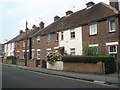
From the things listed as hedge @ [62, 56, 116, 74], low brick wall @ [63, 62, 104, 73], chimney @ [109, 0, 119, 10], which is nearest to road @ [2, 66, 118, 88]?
low brick wall @ [63, 62, 104, 73]

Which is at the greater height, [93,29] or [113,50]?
[93,29]

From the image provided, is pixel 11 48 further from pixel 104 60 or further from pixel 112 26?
pixel 104 60

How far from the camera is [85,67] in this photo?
18.7m

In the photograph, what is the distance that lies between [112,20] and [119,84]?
1025cm

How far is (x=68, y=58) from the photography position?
840 inches

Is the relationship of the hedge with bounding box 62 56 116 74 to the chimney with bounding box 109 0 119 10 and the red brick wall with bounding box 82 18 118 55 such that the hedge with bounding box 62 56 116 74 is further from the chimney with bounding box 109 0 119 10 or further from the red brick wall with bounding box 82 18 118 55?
the chimney with bounding box 109 0 119 10

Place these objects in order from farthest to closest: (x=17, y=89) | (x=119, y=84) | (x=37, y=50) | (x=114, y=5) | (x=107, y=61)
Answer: (x=37, y=50), (x=114, y=5), (x=107, y=61), (x=119, y=84), (x=17, y=89)

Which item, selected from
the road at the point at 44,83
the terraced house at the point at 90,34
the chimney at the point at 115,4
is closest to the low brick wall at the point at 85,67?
the terraced house at the point at 90,34

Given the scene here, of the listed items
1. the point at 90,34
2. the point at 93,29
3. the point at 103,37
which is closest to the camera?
the point at 103,37

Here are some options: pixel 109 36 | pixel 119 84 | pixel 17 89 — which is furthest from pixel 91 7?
pixel 17 89

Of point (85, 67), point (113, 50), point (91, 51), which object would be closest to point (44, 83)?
point (85, 67)

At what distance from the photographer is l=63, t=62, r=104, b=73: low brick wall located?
17.2m

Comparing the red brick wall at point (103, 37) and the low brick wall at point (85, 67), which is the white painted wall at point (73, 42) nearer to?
the red brick wall at point (103, 37)

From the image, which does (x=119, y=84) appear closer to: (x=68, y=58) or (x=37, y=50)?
(x=68, y=58)
